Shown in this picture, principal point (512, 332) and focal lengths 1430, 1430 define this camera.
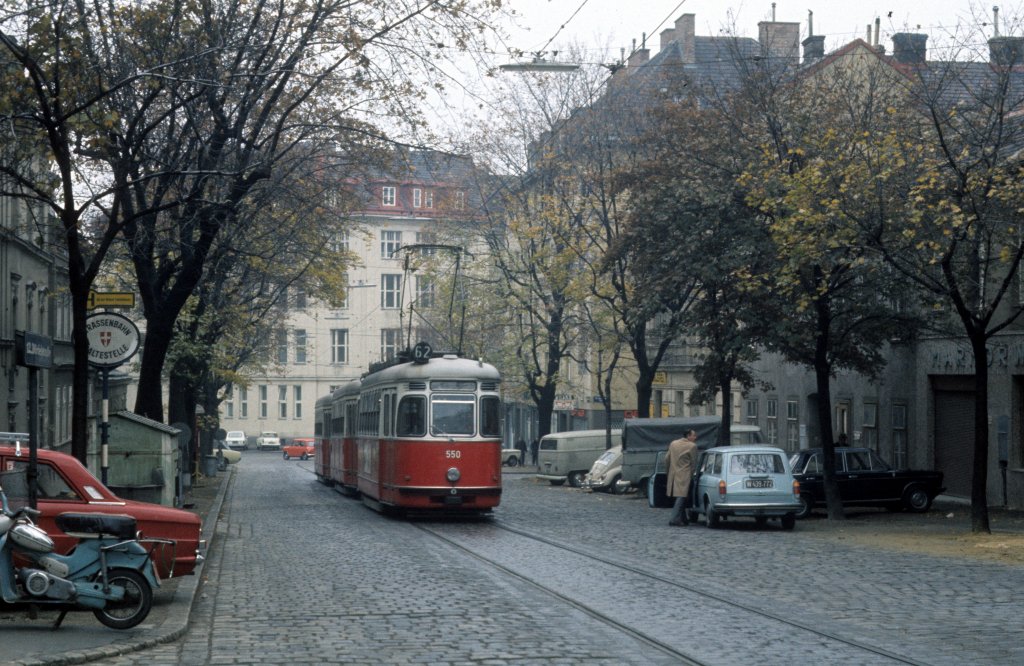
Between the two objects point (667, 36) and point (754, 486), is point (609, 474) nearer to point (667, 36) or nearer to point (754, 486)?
point (754, 486)

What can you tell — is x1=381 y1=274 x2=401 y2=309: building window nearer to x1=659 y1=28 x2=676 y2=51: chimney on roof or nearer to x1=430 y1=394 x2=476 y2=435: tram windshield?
x1=659 y1=28 x2=676 y2=51: chimney on roof

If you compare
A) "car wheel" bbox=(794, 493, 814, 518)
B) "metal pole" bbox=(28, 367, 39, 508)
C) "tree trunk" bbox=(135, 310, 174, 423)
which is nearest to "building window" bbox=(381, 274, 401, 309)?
"car wheel" bbox=(794, 493, 814, 518)

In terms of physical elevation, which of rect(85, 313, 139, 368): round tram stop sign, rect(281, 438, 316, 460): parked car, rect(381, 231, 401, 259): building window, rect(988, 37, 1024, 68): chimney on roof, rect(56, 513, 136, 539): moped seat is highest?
rect(381, 231, 401, 259): building window

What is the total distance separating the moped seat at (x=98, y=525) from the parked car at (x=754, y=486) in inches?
612

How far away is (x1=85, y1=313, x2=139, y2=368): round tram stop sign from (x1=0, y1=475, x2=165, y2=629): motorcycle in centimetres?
398

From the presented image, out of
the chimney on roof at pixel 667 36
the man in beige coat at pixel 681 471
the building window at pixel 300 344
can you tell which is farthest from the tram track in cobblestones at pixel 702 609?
the building window at pixel 300 344

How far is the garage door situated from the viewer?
1383 inches

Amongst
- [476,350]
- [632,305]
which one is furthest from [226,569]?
[476,350]

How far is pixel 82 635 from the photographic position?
11133 mm

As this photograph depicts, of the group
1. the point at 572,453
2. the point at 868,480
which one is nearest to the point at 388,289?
the point at 572,453

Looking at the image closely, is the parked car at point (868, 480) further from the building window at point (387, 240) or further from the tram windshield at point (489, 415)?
the building window at point (387, 240)

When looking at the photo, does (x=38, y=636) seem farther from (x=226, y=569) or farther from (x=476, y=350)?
(x=476, y=350)

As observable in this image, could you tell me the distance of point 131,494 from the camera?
22.7 m

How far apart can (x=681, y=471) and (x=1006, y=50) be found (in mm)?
9323
